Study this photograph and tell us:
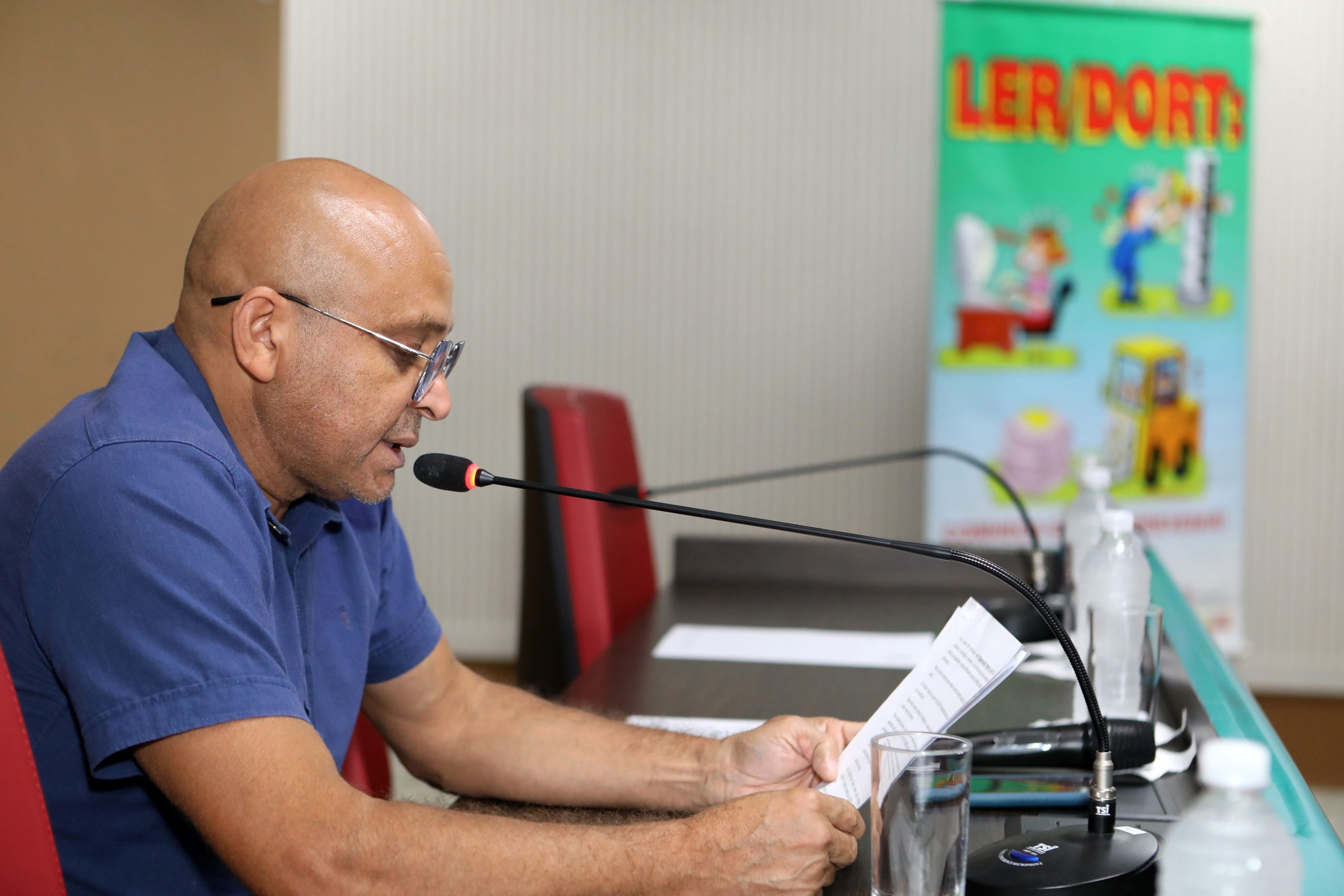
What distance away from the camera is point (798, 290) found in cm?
394

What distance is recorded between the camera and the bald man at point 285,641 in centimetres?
88

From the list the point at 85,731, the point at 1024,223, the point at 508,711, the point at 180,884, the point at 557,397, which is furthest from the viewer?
the point at 1024,223

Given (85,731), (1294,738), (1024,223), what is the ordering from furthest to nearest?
(1294,738) → (1024,223) → (85,731)

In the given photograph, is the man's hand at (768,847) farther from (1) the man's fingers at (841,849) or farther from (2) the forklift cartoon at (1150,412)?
(2) the forklift cartoon at (1150,412)

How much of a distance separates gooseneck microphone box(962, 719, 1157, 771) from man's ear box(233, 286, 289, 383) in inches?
27.0

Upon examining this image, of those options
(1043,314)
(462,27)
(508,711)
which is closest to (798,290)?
(1043,314)

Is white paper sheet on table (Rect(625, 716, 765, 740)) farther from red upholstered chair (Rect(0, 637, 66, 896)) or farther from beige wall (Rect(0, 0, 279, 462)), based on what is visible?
beige wall (Rect(0, 0, 279, 462))

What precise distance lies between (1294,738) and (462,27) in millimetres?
3318

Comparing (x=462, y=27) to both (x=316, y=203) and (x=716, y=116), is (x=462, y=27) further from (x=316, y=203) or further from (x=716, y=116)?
(x=316, y=203)

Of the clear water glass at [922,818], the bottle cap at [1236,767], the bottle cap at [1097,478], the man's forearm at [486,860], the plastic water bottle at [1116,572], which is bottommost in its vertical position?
the man's forearm at [486,860]

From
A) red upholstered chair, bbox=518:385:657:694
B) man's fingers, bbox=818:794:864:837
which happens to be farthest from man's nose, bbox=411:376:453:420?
red upholstered chair, bbox=518:385:657:694

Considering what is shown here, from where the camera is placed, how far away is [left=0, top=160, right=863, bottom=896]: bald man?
0.88m

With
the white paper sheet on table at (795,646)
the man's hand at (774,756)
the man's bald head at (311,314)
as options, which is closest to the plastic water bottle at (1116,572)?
the white paper sheet on table at (795,646)

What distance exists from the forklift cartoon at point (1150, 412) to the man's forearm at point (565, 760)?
2.47 metres
